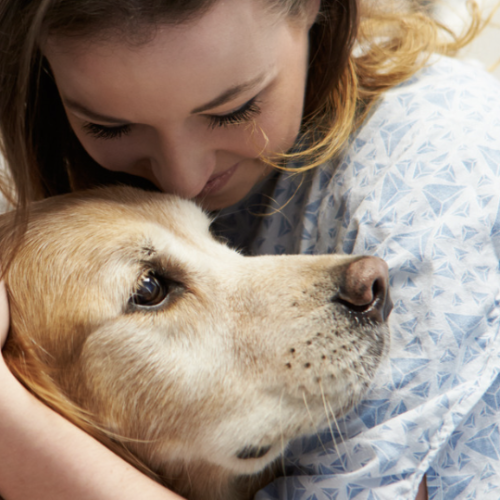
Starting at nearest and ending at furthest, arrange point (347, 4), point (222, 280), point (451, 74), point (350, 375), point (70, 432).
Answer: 1. point (70, 432)
2. point (350, 375)
3. point (222, 280)
4. point (347, 4)
5. point (451, 74)

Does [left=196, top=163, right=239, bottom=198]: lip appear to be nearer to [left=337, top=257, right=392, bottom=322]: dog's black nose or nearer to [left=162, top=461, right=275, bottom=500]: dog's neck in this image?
[left=337, top=257, right=392, bottom=322]: dog's black nose

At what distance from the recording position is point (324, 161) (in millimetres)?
1708

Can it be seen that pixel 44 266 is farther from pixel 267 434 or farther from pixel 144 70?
pixel 267 434

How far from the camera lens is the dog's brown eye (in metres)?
1.37

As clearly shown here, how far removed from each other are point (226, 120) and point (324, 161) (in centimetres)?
35

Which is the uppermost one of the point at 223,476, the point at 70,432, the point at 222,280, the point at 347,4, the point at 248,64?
the point at 347,4

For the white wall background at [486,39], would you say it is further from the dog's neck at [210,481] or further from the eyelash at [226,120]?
the dog's neck at [210,481]

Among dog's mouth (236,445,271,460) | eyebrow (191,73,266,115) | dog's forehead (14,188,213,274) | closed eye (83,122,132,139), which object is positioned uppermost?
eyebrow (191,73,266,115)

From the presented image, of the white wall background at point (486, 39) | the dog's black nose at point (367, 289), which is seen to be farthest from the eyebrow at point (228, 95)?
the white wall background at point (486, 39)

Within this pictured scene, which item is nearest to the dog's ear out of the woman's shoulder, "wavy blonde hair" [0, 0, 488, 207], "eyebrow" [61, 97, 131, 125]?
"wavy blonde hair" [0, 0, 488, 207]

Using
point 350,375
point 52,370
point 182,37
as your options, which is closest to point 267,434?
point 350,375

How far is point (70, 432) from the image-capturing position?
1234mm

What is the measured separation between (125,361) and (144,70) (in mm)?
654

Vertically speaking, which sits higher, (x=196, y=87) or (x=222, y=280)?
(x=196, y=87)
